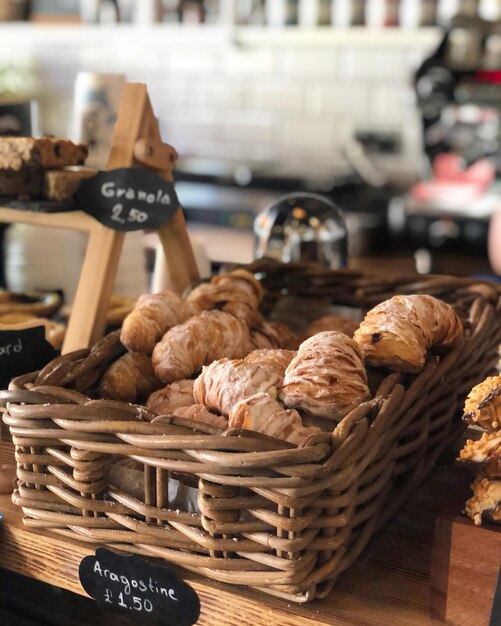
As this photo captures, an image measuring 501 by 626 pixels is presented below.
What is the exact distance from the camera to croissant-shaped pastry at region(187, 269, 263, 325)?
3.92 ft

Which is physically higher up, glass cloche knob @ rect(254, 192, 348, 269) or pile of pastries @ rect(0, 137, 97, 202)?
pile of pastries @ rect(0, 137, 97, 202)

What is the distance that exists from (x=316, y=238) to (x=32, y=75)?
4922 mm

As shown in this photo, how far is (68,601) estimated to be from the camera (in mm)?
960

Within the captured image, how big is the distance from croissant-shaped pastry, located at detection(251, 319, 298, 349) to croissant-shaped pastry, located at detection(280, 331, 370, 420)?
29 centimetres

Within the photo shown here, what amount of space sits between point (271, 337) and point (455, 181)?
3.03 meters

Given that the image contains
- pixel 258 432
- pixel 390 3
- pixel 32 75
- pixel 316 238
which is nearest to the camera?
pixel 258 432

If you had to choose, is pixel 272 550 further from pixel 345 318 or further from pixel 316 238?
pixel 316 238

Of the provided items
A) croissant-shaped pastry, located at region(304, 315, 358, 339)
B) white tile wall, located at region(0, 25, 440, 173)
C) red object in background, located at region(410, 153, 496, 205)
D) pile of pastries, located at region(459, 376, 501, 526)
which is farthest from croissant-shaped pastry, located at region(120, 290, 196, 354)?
white tile wall, located at region(0, 25, 440, 173)

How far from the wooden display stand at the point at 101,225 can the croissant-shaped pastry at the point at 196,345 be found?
18 cm

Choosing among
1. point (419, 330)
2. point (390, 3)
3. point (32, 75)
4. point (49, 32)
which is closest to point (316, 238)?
point (419, 330)

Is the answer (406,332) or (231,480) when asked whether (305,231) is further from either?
(231,480)

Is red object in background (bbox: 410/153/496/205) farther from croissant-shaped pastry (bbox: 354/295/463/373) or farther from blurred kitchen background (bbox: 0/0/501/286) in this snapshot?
croissant-shaped pastry (bbox: 354/295/463/373)

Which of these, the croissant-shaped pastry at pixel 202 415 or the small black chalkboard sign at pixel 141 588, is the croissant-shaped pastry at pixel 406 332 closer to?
the croissant-shaped pastry at pixel 202 415

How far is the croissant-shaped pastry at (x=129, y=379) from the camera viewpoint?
1048 mm
